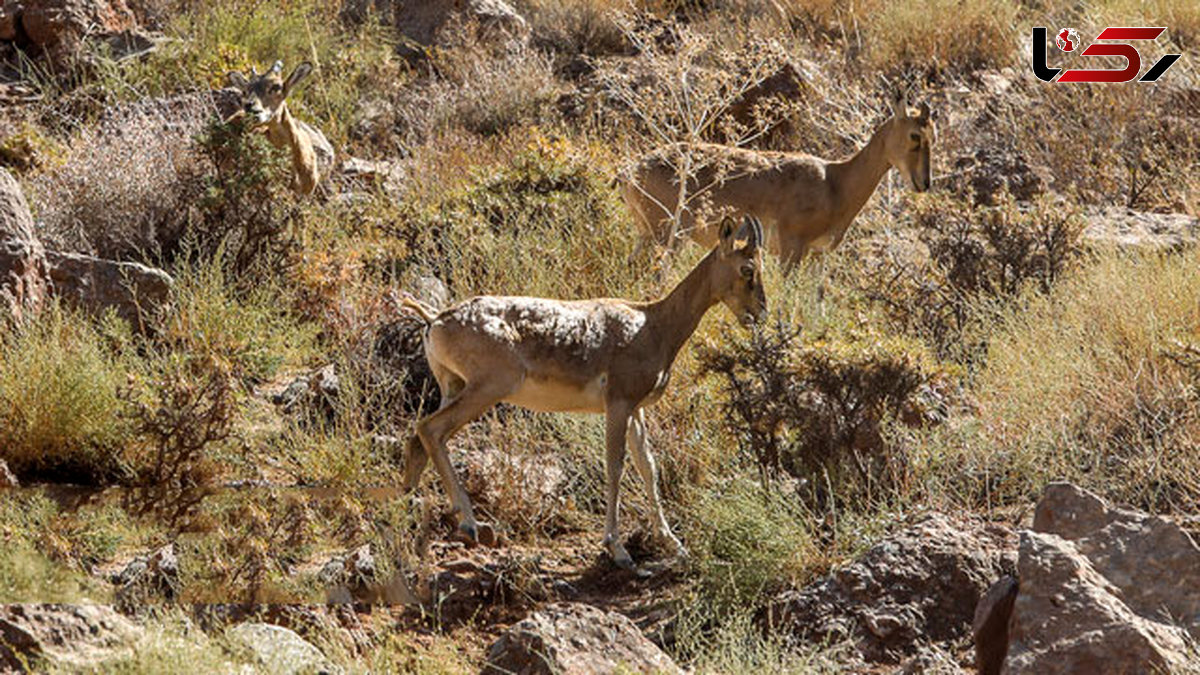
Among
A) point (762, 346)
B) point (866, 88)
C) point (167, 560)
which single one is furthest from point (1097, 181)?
point (167, 560)

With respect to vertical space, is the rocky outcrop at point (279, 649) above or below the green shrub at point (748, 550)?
above

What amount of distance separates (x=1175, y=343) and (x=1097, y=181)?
23.7 feet

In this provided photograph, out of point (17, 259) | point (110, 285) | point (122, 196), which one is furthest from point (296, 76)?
point (17, 259)

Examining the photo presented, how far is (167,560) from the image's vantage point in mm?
8820

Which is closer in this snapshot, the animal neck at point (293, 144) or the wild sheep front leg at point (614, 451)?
the wild sheep front leg at point (614, 451)

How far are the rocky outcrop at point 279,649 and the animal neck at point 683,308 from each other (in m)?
3.14

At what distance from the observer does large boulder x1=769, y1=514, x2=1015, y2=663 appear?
7805 millimetres

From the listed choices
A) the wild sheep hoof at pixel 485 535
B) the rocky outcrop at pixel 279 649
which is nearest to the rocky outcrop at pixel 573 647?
the rocky outcrop at pixel 279 649

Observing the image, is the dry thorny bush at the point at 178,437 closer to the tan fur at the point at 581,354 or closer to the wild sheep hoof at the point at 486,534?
the tan fur at the point at 581,354

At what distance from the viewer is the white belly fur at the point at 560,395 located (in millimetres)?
8984

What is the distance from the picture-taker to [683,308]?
9.54m

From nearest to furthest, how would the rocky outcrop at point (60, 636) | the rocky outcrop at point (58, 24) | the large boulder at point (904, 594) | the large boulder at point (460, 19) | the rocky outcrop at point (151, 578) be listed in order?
the rocky outcrop at point (60, 636)
the large boulder at point (904, 594)
the rocky outcrop at point (151, 578)
the rocky outcrop at point (58, 24)
the large boulder at point (460, 19)

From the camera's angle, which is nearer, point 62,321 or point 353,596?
point 353,596

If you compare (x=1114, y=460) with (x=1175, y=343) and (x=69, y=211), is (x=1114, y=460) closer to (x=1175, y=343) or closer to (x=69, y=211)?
(x=1175, y=343)
